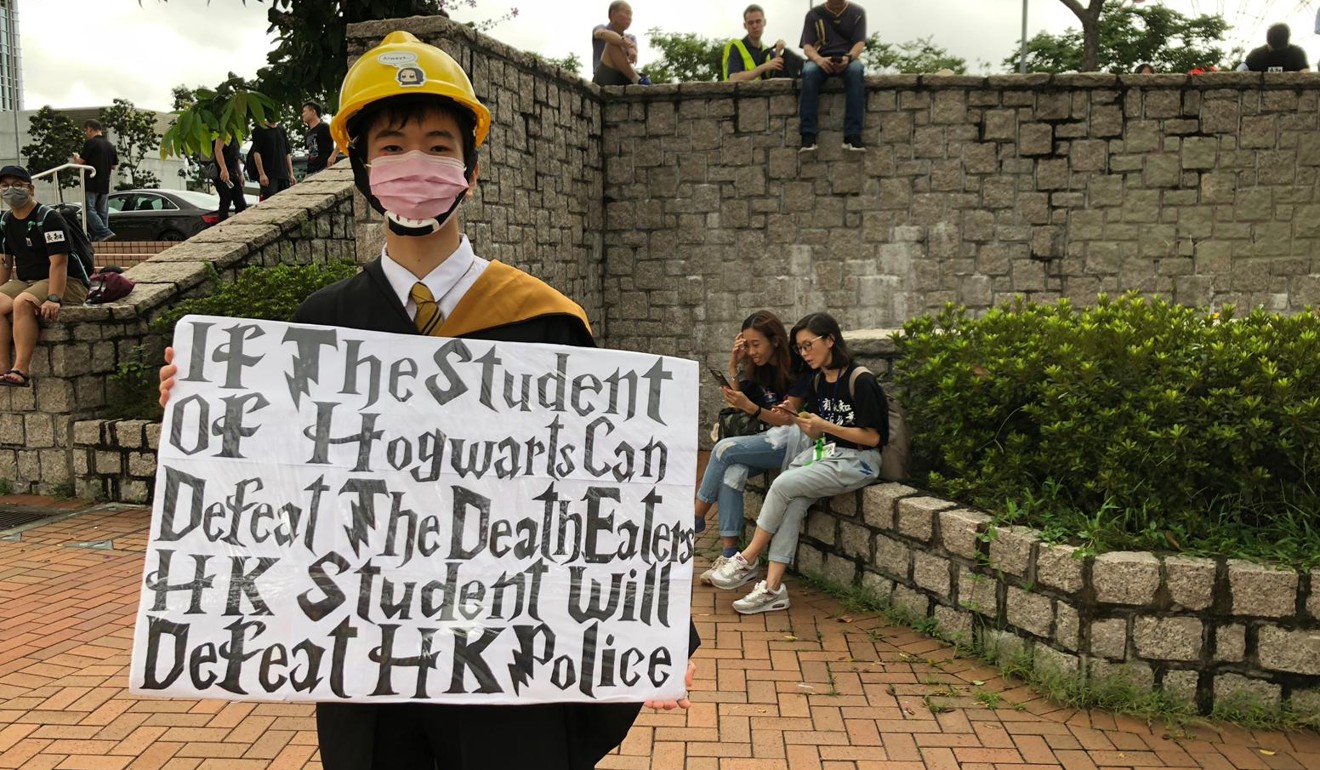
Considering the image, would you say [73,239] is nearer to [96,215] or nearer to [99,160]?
[99,160]

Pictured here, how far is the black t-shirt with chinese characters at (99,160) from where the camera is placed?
14.4m

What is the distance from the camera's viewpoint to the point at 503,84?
27.9 ft

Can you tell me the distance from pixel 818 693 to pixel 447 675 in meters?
2.71

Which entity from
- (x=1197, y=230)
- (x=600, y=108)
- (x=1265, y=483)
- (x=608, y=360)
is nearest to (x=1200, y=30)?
(x=1197, y=230)

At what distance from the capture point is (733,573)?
5.80m

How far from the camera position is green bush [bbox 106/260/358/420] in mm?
8055

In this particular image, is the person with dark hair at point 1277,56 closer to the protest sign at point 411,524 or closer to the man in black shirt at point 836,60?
the man in black shirt at point 836,60

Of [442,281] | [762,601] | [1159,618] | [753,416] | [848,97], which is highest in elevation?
[848,97]

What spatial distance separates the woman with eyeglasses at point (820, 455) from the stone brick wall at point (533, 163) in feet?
10.9

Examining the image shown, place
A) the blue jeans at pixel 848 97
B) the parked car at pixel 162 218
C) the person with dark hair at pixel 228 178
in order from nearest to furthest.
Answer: the blue jeans at pixel 848 97 → the person with dark hair at pixel 228 178 → the parked car at pixel 162 218

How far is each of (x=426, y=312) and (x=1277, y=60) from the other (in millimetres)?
11386

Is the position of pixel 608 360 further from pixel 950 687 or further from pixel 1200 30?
pixel 1200 30

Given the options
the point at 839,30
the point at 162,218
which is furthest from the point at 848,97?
the point at 162,218

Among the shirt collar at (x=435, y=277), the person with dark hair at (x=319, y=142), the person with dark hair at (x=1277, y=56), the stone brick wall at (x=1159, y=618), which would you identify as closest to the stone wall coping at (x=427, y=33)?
the person with dark hair at (x=319, y=142)
